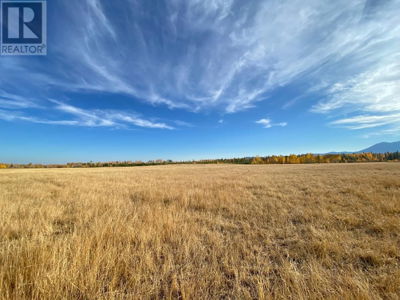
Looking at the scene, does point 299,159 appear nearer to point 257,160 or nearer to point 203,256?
point 257,160

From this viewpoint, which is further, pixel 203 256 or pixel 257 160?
pixel 257 160

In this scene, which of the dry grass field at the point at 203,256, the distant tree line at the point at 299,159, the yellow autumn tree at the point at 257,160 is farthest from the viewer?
the yellow autumn tree at the point at 257,160

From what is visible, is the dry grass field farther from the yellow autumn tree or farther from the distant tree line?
the yellow autumn tree

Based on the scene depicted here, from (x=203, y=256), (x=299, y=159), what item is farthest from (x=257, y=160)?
(x=203, y=256)

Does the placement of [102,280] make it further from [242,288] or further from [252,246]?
[252,246]

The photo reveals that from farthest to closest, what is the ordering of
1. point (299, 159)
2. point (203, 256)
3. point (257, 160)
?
point (257, 160)
point (299, 159)
point (203, 256)

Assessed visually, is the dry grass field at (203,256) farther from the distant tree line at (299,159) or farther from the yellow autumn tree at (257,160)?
the yellow autumn tree at (257,160)

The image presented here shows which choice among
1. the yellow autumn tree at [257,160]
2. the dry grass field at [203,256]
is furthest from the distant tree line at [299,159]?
the dry grass field at [203,256]

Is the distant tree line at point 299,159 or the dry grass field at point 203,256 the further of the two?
the distant tree line at point 299,159

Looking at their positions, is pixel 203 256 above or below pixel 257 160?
above

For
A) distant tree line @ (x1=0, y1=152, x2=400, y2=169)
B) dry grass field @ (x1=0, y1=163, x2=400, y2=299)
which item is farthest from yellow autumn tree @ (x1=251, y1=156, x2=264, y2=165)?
dry grass field @ (x1=0, y1=163, x2=400, y2=299)

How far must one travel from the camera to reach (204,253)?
10.4ft

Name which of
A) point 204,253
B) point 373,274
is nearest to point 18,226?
point 204,253

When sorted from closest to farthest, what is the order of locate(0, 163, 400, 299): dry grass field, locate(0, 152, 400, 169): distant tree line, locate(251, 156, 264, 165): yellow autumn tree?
locate(0, 163, 400, 299): dry grass field, locate(0, 152, 400, 169): distant tree line, locate(251, 156, 264, 165): yellow autumn tree
